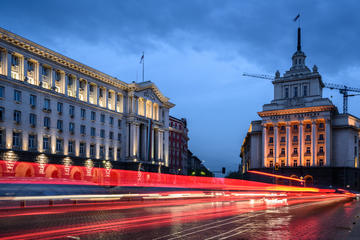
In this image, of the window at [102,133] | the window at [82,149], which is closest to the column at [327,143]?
the window at [102,133]

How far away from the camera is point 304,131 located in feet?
301

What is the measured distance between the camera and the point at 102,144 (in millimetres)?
67688

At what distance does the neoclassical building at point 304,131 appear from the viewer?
88.8 meters

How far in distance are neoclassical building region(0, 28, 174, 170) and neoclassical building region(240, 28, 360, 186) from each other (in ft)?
94.9

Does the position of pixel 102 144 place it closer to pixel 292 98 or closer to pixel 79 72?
pixel 79 72

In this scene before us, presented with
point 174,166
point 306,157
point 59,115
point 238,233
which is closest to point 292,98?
point 306,157

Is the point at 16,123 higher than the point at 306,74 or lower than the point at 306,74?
lower

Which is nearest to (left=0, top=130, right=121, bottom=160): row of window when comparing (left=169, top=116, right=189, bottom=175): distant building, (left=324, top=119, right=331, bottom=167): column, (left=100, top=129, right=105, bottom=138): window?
(left=100, top=129, right=105, bottom=138): window

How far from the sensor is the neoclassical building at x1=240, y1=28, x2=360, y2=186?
88.8 metres

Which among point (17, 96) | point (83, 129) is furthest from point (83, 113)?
point (17, 96)

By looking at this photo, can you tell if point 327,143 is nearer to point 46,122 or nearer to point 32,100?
point 46,122

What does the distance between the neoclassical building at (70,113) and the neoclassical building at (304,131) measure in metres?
28.9

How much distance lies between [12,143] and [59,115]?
10.2 metres

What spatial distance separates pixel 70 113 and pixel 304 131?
188 feet
